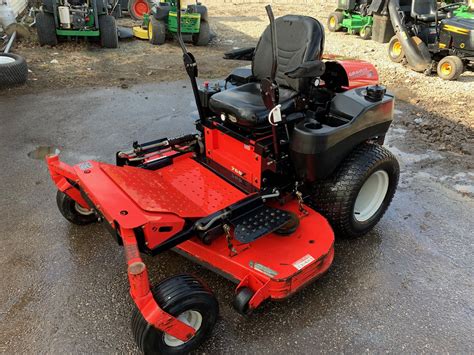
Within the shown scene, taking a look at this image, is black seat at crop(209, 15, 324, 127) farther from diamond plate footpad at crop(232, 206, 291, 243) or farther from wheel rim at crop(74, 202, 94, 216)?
wheel rim at crop(74, 202, 94, 216)

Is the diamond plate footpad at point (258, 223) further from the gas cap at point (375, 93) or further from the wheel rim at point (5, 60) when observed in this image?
the wheel rim at point (5, 60)

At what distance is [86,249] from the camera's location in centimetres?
283

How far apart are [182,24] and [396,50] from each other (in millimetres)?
4139

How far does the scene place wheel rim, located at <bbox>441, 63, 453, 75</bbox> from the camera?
6494 mm

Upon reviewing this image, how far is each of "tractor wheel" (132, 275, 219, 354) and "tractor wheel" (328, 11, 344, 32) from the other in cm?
938

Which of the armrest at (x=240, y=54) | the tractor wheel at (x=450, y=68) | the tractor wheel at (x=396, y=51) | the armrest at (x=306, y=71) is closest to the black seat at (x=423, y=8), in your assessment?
the tractor wheel at (x=396, y=51)

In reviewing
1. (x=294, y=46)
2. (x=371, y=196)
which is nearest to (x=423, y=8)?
(x=294, y=46)

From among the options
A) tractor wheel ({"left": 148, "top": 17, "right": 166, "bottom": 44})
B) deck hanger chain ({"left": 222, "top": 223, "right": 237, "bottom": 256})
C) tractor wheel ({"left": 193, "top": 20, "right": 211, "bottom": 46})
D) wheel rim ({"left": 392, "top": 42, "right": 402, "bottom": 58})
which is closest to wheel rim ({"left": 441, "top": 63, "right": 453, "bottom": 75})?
wheel rim ({"left": 392, "top": 42, "right": 402, "bottom": 58})

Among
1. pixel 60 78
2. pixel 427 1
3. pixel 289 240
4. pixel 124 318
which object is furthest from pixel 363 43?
pixel 124 318

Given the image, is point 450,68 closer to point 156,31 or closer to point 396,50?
point 396,50

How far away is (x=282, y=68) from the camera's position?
311cm

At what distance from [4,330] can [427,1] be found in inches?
305

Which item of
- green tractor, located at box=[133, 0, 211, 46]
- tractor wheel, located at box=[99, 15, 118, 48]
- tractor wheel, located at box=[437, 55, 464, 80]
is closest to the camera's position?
tractor wheel, located at box=[437, 55, 464, 80]

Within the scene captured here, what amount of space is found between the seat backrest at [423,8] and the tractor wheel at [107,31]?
5.46m
